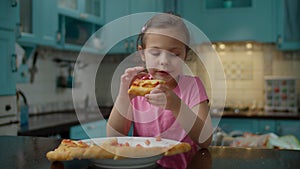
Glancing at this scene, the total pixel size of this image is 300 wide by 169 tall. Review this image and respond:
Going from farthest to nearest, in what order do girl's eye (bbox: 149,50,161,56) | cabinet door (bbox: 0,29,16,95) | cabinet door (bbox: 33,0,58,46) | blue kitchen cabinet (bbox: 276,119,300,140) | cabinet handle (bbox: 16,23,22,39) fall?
1. blue kitchen cabinet (bbox: 276,119,300,140)
2. cabinet door (bbox: 33,0,58,46)
3. cabinet handle (bbox: 16,23,22,39)
4. cabinet door (bbox: 0,29,16,95)
5. girl's eye (bbox: 149,50,161,56)

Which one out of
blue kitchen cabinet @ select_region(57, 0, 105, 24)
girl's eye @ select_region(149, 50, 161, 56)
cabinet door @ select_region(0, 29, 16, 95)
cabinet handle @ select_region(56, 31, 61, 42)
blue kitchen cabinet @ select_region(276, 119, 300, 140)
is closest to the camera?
girl's eye @ select_region(149, 50, 161, 56)

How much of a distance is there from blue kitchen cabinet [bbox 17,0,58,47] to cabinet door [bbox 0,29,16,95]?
0.41 feet

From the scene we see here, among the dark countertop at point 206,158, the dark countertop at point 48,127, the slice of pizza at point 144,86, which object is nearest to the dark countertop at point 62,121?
the dark countertop at point 48,127

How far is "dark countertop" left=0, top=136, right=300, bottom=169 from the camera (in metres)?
0.61

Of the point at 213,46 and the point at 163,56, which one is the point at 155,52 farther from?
the point at 213,46

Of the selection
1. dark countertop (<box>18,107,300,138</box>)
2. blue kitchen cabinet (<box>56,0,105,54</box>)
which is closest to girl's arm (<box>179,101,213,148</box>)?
dark countertop (<box>18,107,300,138</box>)

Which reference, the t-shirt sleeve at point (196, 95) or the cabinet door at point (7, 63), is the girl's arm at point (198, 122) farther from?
the cabinet door at point (7, 63)

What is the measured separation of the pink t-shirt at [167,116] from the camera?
85cm

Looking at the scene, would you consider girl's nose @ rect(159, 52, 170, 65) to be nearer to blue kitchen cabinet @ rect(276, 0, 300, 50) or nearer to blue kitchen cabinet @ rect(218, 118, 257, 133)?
blue kitchen cabinet @ rect(218, 118, 257, 133)

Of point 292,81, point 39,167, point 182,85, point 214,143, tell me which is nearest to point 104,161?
point 39,167

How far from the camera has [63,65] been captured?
3025 millimetres

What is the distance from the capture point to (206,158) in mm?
674

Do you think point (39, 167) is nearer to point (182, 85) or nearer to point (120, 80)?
point (120, 80)

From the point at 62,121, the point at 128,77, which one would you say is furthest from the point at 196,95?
the point at 62,121
